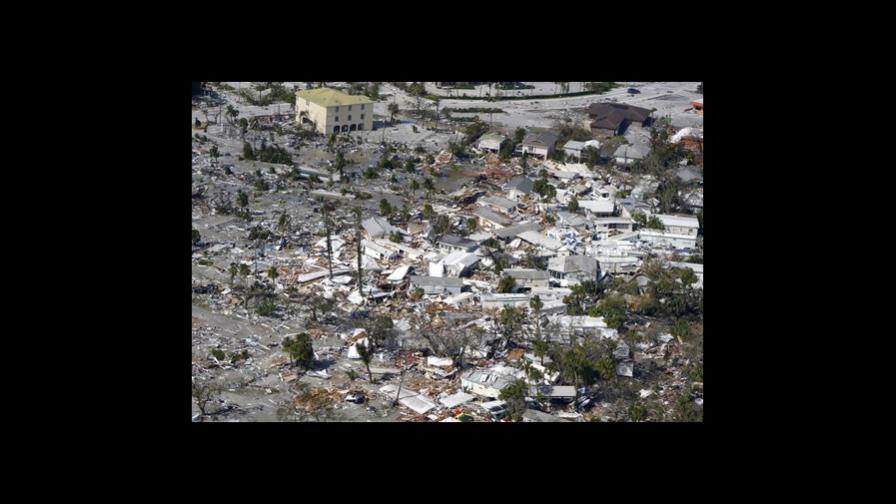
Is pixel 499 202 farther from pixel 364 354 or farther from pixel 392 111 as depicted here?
pixel 364 354

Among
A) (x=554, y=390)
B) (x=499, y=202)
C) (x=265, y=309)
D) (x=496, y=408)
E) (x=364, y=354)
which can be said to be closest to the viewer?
(x=496, y=408)

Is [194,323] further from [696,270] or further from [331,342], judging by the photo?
[696,270]

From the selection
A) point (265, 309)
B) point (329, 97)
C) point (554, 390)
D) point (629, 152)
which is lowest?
point (554, 390)

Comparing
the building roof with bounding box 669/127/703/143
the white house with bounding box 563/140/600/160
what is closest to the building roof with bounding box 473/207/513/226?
the white house with bounding box 563/140/600/160

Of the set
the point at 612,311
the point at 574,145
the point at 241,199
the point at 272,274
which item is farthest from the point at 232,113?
the point at 612,311

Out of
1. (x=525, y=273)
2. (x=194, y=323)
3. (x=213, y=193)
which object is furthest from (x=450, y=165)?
(x=194, y=323)
